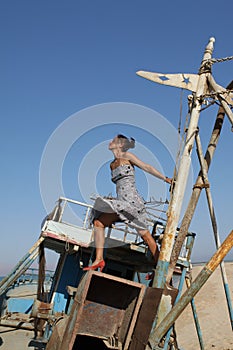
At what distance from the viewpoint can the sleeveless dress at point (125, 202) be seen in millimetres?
4477

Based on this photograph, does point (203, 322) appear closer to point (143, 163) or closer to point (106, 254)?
point (106, 254)

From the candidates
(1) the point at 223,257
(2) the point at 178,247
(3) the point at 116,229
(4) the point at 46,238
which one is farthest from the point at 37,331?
(1) the point at 223,257

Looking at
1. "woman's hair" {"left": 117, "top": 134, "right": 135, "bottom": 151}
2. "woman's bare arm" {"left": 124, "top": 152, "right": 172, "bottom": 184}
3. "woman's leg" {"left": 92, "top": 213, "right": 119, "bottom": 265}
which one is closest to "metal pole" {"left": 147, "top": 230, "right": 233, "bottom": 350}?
"woman's leg" {"left": 92, "top": 213, "right": 119, "bottom": 265}

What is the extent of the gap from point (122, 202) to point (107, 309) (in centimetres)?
139

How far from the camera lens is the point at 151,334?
371cm

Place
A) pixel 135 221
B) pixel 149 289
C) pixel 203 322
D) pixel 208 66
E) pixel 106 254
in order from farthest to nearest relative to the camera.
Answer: pixel 203 322
pixel 106 254
pixel 208 66
pixel 135 221
pixel 149 289

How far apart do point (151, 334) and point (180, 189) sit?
2.09 metres

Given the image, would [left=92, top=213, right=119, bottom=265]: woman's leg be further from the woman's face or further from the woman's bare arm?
the woman's face

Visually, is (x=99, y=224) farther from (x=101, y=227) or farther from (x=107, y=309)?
(x=107, y=309)

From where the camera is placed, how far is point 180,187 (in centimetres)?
492

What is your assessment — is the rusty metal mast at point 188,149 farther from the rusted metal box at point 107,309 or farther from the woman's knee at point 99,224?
the woman's knee at point 99,224

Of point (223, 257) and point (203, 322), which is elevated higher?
point (223, 257)

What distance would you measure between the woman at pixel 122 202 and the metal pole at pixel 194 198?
35cm

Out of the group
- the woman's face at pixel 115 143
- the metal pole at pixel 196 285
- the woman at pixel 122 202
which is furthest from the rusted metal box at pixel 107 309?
the woman's face at pixel 115 143
